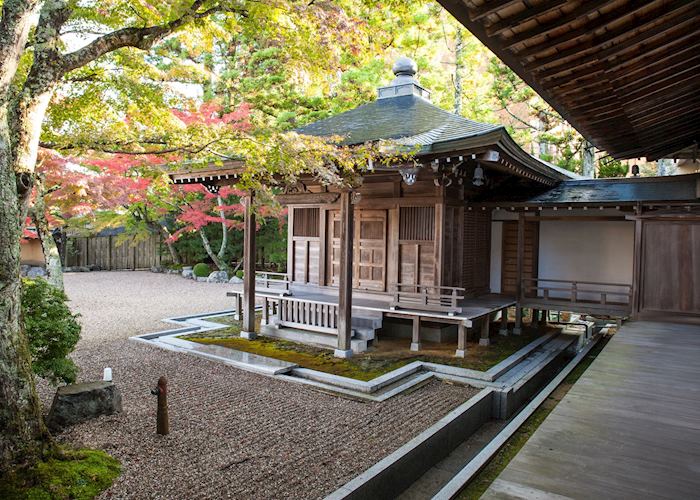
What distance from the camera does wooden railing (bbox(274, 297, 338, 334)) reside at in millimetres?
9391

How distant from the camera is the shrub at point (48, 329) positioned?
5258 millimetres

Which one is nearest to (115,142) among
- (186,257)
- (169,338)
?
(169,338)

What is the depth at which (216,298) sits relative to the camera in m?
16.3

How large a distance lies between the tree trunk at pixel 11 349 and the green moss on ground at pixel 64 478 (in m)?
0.15

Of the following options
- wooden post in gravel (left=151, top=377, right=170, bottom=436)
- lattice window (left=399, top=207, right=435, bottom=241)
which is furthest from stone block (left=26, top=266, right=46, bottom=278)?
wooden post in gravel (left=151, top=377, right=170, bottom=436)

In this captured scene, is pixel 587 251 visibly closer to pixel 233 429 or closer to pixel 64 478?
pixel 233 429

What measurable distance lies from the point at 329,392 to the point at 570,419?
404cm

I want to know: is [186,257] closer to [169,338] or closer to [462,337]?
[169,338]

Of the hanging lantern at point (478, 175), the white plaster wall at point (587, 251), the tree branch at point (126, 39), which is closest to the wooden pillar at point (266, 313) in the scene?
the hanging lantern at point (478, 175)

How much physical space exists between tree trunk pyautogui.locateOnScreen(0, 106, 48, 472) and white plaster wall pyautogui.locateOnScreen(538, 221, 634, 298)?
10.8 metres

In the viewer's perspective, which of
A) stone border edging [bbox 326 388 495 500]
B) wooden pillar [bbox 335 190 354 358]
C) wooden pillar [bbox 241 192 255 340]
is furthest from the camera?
wooden pillar [bbox 241 192 255 340]

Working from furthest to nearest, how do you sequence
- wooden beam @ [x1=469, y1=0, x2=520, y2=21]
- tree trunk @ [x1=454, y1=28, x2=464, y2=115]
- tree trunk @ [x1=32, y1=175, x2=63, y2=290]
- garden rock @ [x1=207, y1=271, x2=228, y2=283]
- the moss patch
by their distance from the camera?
1. garden rock @ [x1=207, y1=271, x2=228, y2=283]
2. tree trunk @ [x1=454, y1=28, x2=464, y2=115]
3. tree trunk @ [x1=32, y1=175, x2=63, y2=290]
4. the moss patch
5. wooden beam @ [x1=469, y1=0, x2=520, y2=21]

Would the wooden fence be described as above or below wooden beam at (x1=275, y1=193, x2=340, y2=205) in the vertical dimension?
below

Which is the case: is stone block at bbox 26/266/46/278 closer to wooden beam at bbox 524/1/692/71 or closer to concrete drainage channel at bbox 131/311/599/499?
concrete drainage channel at bbox 131/311/599/499
